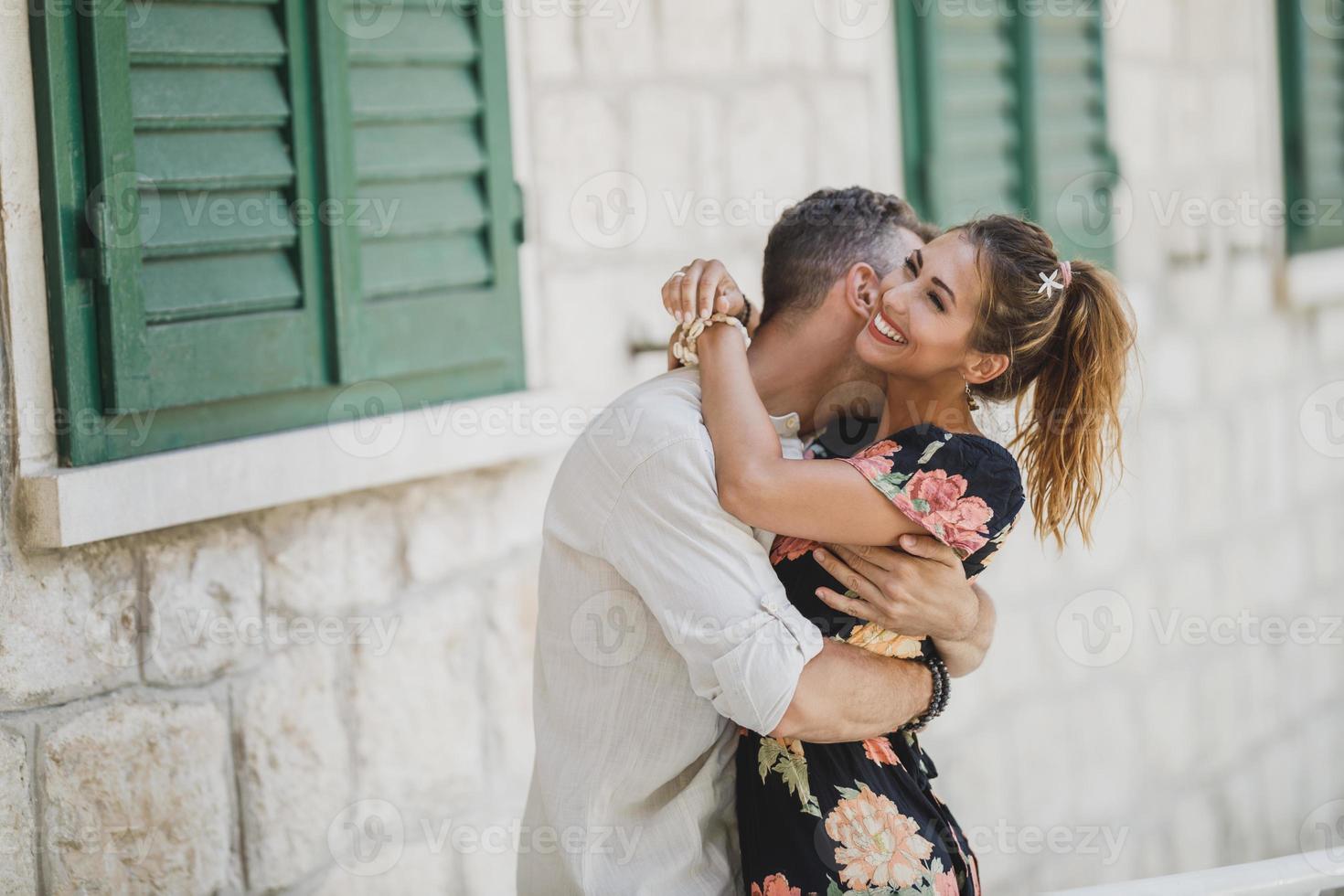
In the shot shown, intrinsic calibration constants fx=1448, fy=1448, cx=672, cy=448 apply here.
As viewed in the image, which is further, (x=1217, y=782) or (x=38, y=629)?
(x=1217, y=782)

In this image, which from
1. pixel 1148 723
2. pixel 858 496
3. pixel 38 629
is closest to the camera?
pixel 858 496

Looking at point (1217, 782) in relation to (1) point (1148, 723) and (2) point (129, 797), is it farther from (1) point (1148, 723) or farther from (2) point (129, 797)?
(2) point (129, 797)

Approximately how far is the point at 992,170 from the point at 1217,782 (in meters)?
2.75

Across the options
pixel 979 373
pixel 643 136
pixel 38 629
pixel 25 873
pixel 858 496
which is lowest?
pixel 25 873

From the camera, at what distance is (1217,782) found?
19.0 feet

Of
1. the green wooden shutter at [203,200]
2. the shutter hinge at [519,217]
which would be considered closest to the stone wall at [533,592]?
the shutter hinge at [519,217]

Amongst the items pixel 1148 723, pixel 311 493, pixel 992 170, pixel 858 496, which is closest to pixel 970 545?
pixel 858 496

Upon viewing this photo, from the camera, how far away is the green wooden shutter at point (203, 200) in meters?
2.38

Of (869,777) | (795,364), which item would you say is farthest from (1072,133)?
(869,777)

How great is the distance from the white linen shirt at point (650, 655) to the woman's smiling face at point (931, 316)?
0.68 ft

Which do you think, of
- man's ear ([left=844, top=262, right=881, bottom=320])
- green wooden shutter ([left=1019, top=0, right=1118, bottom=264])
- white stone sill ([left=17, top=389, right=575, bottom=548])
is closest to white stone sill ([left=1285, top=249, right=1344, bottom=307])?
green wooden shutter ([left=1019, top=0, right=1118, bottom=264])

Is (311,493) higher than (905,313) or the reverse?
the reverse

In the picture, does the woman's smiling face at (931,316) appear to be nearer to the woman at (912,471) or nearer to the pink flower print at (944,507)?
the woman at (912,471)

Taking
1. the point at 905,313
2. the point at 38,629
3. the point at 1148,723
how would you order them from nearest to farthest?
the point at 905,313, the point at 38,629, the point at 1148,723
